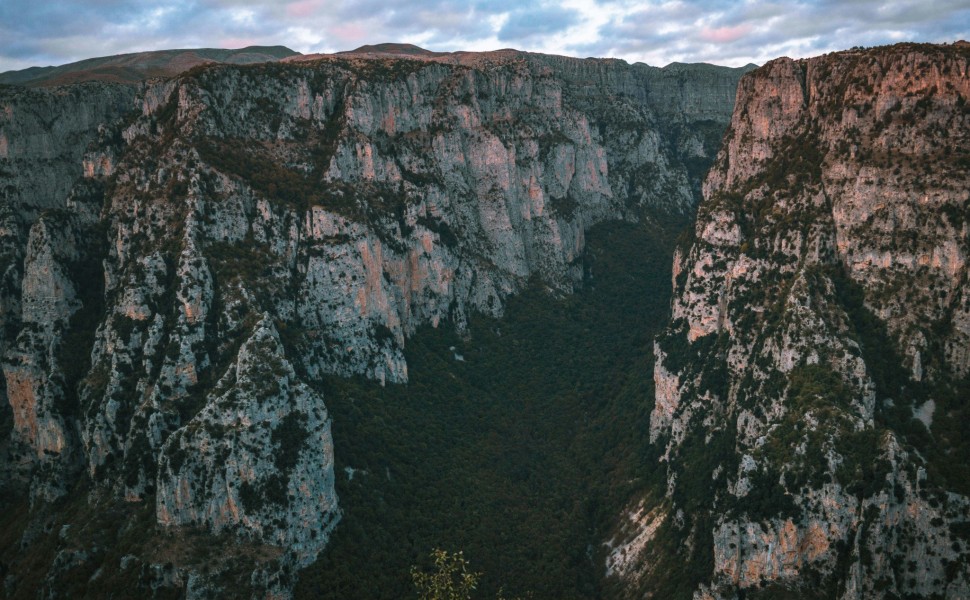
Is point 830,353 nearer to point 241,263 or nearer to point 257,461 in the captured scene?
point 257,461

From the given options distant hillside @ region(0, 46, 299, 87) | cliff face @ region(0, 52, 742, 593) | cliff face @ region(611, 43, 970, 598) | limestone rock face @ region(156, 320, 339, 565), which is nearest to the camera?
cliff face @ region(611, 43, 970, 598)

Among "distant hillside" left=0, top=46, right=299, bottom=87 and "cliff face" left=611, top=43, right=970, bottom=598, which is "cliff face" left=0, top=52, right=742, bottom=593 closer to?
"distant hillside" left=0, top=46, right=299, bottom=87

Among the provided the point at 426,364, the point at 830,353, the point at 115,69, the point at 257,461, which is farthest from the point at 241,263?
the point at 115,69

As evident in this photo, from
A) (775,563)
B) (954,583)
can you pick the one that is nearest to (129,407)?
(775,563)

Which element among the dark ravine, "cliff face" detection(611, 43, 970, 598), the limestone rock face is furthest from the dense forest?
"cliff face" detection(611, 43, 970, 598)

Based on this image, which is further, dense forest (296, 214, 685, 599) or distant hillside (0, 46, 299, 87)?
distant hillside (0, 46, 299, 87)

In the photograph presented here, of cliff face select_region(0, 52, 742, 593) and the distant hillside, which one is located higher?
the distant hillside

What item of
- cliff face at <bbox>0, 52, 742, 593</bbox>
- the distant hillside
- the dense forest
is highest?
the distant hillside
